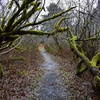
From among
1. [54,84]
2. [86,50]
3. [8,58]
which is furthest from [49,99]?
[8,58]

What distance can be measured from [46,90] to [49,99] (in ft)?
5.84

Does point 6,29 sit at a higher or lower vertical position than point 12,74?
higher

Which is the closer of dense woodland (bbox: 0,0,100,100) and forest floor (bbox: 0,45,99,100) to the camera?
dense woodland (bbox: 0,0,100,100)

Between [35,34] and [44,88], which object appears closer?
[35,34]

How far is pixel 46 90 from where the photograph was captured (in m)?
13.3

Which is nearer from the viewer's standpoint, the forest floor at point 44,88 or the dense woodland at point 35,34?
the dense woodland at point 35,34

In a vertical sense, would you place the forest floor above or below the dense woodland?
below

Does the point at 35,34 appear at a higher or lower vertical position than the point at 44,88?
higher

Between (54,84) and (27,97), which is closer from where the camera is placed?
(27,97)

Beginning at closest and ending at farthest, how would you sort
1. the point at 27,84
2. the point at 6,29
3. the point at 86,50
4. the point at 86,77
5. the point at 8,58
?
1. the point at 6,29
2. the point at 27,84
3. the point at 86,77
4. the point at 86,50
5. the point at 8,58

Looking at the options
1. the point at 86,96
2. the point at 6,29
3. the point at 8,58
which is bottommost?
the point at 86,96

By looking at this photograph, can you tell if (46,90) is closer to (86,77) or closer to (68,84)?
(68,84)

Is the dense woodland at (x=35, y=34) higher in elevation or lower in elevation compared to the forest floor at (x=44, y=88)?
higher

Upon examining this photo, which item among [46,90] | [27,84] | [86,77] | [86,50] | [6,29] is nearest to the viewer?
[6,29]
